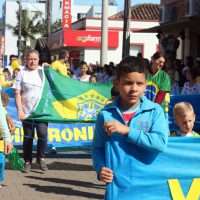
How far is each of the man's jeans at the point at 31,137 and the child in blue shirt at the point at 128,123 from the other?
5213 millimetres

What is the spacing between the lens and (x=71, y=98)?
1012cm

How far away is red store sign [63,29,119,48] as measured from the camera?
47.8m

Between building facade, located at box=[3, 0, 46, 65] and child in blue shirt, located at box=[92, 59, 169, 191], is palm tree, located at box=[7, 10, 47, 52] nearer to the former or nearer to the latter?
building facade, located at box=[3, 0, 46, 65]

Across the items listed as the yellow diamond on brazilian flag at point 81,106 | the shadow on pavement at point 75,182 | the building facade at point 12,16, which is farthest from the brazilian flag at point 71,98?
the building facade at point 12,16

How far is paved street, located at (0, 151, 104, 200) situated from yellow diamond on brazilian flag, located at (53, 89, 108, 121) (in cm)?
75

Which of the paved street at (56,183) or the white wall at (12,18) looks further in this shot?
the white wall at (12,18)

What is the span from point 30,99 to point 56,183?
1.47m

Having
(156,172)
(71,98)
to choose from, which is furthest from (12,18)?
(156,172)

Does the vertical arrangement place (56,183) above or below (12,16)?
below

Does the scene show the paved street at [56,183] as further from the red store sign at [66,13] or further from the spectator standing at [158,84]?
the red store sign at [66,13]

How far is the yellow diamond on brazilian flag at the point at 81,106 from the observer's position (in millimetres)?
10047

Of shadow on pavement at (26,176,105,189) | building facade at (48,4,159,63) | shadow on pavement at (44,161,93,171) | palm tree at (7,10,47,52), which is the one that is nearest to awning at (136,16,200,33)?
building facade at (48,4,159,63)

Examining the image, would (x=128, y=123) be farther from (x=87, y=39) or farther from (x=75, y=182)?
(x=87, y=39)

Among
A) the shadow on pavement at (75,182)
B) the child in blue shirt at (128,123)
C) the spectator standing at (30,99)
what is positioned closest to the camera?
the child in blue shirt at (128,123)
